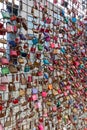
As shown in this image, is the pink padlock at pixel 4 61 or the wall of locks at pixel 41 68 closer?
the pink padlock at pixel 4 61

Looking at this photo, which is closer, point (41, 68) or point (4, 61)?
point (4, 61)

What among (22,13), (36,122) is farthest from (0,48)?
(36,122)

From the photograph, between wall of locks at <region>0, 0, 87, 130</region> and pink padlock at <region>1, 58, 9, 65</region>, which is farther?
wall of locks at <region>0, 0, 87, 130</region>

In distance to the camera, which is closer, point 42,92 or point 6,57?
point 6,57

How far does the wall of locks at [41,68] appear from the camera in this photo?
1.40 m

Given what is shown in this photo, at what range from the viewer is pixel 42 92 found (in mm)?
1696

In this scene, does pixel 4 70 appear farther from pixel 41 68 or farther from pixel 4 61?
pixel 41 68

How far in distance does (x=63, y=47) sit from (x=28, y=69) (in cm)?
57

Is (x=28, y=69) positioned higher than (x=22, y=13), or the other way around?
(x=22, y=13)

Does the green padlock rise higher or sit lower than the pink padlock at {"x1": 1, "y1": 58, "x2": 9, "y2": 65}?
lower

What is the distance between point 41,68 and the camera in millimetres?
1701

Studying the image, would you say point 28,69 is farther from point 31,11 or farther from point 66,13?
point 66,13

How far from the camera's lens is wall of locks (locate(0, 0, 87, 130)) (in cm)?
140

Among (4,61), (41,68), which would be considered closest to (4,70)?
(4,61)
